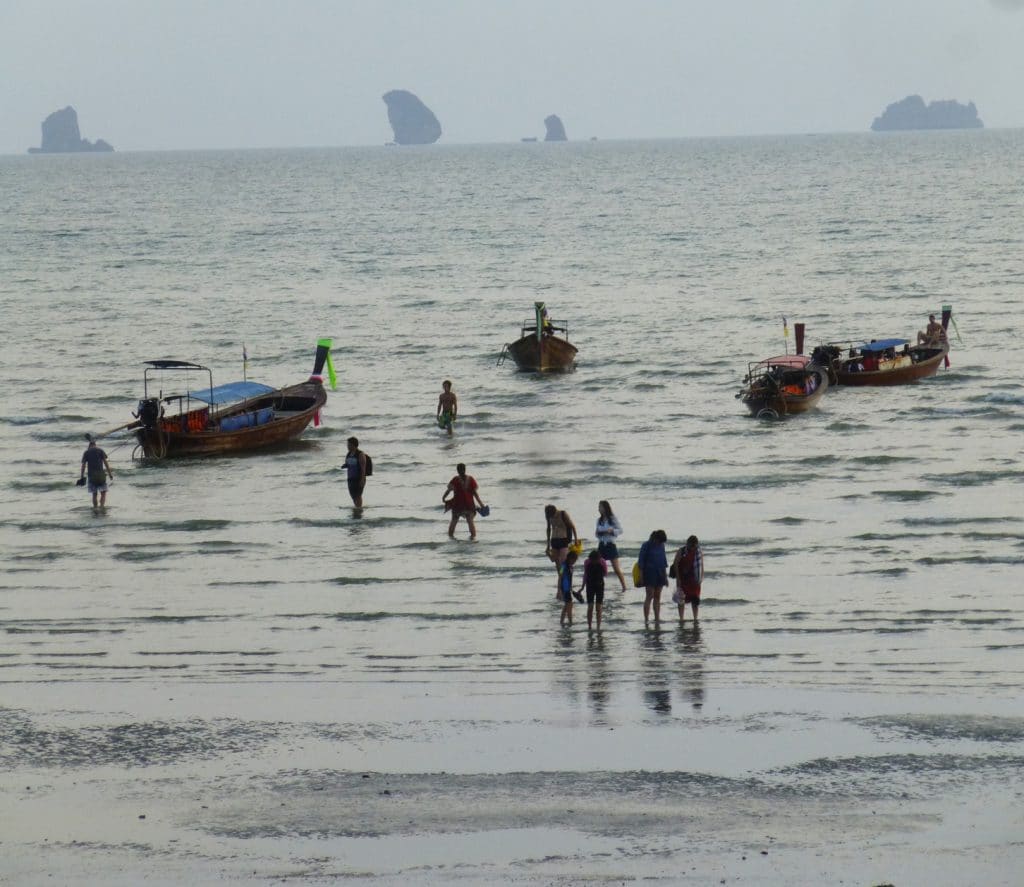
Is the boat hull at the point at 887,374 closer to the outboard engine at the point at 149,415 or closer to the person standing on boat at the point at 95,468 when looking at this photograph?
the outboard engine at the point at 149,415

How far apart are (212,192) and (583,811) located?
527 feet

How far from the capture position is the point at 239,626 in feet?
64.7

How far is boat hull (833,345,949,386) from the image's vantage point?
42.0 metres

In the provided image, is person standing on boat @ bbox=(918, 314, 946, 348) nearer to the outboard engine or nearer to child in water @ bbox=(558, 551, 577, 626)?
the outboard engine

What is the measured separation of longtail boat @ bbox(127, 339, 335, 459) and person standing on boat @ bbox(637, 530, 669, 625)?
16590 mm

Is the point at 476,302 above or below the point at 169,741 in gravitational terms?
above

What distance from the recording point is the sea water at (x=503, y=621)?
13.0m

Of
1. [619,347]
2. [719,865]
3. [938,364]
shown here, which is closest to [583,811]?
[719,865]

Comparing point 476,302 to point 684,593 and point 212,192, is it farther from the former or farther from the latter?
point 212,192

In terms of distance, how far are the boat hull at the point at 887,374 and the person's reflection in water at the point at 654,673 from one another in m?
24.4

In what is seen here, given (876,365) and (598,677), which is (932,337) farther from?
(598,677)

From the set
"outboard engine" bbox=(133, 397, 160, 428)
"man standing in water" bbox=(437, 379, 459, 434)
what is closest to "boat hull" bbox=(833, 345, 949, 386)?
"man standing in water" bbox=(437, 379, 459, 434)

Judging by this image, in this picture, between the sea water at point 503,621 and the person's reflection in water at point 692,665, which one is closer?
the sea water at point 503,621

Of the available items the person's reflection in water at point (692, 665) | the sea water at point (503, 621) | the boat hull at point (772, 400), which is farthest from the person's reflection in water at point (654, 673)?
the boat hull at point (772, 400)
